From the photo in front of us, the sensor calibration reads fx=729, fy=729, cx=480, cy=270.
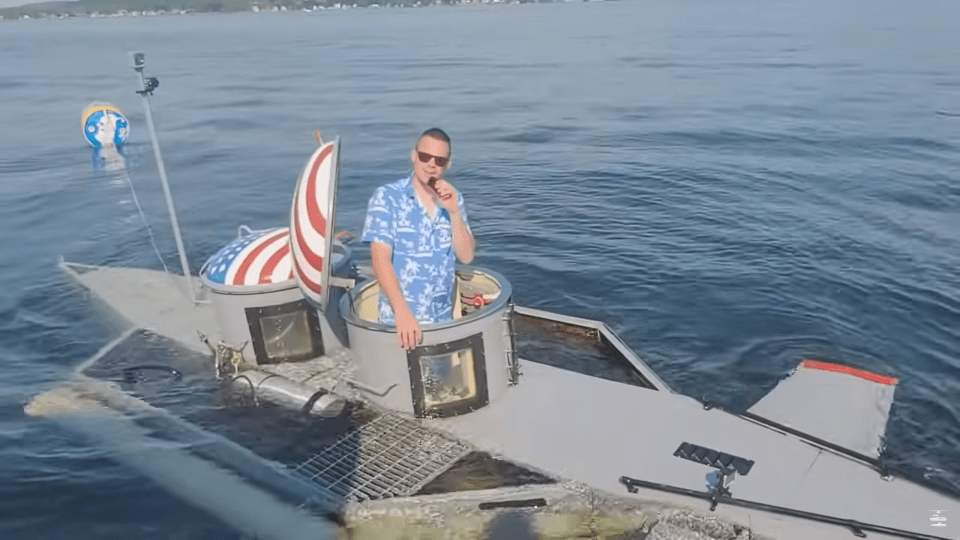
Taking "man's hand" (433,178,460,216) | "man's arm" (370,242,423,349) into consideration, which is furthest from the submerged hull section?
"man's hand" (433,178,460,216)

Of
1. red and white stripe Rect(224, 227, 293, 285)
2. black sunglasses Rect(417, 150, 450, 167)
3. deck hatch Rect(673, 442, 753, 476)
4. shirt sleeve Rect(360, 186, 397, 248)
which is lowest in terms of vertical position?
deck hatch Rect(673, 442, 753, 476)

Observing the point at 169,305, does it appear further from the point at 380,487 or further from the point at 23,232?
the point at 23,232

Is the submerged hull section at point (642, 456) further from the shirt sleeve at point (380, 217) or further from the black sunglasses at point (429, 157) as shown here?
the black sunglasses at point (429, 157)

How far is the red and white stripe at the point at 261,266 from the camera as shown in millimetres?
9562

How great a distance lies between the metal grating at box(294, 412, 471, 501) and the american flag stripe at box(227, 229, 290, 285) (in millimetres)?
2577

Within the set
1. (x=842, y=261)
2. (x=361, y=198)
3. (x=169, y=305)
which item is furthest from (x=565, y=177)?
(x=169, y=305)

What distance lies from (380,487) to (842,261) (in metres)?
12.9

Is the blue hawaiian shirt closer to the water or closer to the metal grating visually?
the metal grating

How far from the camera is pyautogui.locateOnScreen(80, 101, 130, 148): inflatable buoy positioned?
110 ft

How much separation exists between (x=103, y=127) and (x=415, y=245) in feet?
104

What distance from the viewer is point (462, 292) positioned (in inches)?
373

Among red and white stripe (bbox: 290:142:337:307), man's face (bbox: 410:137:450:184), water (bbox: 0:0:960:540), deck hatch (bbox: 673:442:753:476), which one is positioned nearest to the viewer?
man's face (bbox: 410:137:450:184)

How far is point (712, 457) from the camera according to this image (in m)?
7.49

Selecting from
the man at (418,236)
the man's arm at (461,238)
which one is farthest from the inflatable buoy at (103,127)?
the man's arm at (461,238)
